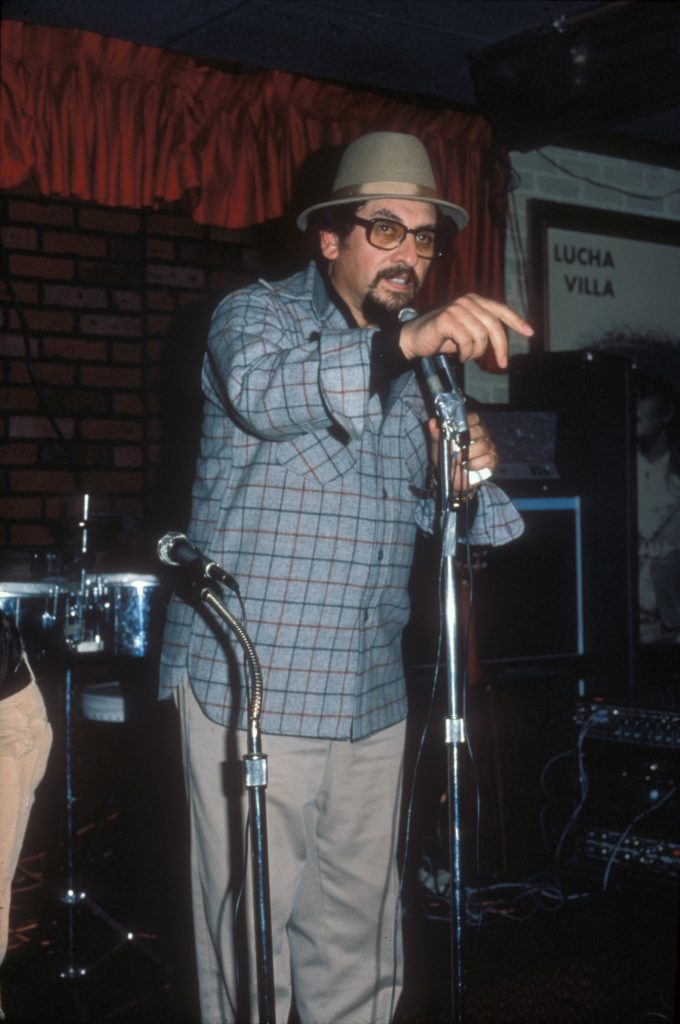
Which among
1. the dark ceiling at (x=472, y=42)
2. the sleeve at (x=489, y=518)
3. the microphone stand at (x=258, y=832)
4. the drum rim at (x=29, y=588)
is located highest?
the dark ceiling at (x=472, y=42)

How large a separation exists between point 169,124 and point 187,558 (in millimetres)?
2701

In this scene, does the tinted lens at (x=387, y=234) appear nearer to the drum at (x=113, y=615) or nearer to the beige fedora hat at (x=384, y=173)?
the beige fedora hat at (x=384, y=173)

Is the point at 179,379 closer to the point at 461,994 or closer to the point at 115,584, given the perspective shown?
the point at 115,584

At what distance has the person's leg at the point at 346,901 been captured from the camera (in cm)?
213

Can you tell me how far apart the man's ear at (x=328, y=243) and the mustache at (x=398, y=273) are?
123 millimetres

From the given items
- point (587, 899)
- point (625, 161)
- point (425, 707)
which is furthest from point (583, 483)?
point (625, 161)

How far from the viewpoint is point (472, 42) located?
416cm

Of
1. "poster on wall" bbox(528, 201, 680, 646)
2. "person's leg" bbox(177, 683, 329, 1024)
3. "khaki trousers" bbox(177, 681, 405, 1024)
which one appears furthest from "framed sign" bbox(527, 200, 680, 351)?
"person's leg" bbox(177, 683, 329, 1024)

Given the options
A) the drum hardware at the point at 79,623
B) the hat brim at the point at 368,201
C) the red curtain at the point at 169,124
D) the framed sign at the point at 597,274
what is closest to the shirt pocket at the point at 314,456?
the hat brim at the point at 368,201

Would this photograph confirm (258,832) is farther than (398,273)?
No

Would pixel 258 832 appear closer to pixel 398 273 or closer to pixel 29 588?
pixel 398 273

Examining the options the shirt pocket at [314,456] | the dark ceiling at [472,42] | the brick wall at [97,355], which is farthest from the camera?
the brick wall at [97,355]

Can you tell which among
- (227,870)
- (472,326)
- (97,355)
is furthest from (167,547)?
(97,355)

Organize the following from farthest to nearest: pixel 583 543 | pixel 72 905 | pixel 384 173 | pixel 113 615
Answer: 1. pixel 583 543
2. pixel 113 615
3. pixel 72 905
4. pixel 384 173
